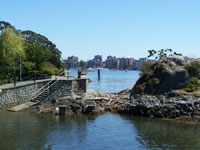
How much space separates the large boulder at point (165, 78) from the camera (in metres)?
29.8

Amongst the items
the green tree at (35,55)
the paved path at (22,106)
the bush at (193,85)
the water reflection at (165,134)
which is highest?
the green tree at (35,55)

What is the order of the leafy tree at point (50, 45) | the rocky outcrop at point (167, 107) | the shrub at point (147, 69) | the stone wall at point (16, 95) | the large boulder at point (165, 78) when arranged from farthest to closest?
the leafy tree at point (50, 45) < the shrub at point (147, 69) < the large boulder at point (165, 78) < the stone wall at point (16, 95) < the rocky outcrop at point (167, 107)

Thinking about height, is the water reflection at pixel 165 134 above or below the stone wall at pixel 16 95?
below

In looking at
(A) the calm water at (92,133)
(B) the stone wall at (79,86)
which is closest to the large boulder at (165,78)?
(A) the calm water at (92,133)

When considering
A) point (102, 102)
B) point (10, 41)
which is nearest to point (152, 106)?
point (102, 102)

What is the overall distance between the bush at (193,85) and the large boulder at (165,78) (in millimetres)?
425

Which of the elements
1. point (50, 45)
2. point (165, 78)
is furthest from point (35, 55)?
point (50, 45)

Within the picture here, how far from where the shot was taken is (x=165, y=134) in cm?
2028

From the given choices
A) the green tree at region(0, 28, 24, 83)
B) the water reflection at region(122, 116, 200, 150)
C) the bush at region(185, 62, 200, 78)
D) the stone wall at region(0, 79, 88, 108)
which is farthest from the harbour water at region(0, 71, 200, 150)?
the green tree at region(0, 28, 24, 83)

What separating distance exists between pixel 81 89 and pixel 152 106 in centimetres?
1238

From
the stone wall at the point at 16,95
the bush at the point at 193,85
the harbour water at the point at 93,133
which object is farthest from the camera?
the bush at the point at 193,85

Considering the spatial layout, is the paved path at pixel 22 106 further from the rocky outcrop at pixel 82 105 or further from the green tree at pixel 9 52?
the green tree at pixel 9 52

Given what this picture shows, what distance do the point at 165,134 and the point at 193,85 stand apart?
426 inches

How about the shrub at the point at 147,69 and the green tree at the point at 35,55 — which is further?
the green tree at the point at 35,55
